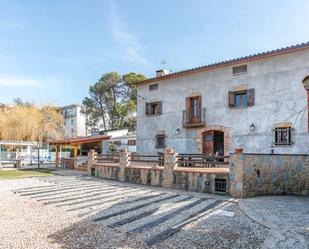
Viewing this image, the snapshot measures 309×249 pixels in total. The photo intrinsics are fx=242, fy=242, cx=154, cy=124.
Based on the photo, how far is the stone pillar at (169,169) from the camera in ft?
34.6

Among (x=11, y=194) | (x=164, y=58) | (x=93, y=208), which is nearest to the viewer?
(x=93, y=208)

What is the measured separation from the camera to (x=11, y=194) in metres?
8.89

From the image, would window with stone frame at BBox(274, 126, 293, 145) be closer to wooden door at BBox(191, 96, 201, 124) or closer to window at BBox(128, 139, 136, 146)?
wooden door at BBox(191, 96, 201, 124)

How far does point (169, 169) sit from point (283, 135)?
633 cm

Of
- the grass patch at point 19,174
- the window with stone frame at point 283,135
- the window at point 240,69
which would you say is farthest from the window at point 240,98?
the grass patch at point 19,174

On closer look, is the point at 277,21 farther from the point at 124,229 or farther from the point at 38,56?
the point at 38,56

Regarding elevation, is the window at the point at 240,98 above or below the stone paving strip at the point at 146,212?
above

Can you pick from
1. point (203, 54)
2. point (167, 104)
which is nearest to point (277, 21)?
point (203, 54)

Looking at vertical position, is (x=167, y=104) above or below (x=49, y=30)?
below

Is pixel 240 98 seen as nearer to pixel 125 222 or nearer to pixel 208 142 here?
pixel 208 142

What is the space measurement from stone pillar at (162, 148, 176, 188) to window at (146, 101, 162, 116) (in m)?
6.99

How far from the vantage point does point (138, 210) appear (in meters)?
6.51

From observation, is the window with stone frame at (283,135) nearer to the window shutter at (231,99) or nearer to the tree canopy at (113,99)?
the window shutter at (231,99)

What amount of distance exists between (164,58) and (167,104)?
547 centimetres
